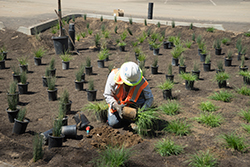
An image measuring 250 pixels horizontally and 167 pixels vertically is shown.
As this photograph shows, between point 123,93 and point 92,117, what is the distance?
34.5 inches

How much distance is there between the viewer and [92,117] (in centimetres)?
535

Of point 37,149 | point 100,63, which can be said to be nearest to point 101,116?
point 37,149

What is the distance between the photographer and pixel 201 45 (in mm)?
9258

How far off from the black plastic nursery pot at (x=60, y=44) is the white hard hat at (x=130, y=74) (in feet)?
17.9

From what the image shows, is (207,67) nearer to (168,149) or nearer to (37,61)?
(168,149)

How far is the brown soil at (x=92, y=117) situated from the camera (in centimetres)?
376

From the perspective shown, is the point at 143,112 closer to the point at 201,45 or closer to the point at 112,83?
the point at 112,83

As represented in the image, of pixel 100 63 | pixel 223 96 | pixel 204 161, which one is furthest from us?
pixel 100 63

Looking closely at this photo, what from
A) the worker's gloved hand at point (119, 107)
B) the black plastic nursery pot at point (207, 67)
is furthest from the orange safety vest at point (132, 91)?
the black plastic nursery pot at point (207, 67)

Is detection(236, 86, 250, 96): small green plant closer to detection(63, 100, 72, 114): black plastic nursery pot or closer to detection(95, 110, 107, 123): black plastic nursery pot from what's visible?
detection(95, 110, 107, 123): black plastic nursery pot

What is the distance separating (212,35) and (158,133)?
722 cm

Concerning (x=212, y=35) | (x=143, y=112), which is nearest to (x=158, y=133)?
(x=143, y=112)

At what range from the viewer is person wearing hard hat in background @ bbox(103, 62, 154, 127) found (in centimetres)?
453

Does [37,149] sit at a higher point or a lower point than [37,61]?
lower
